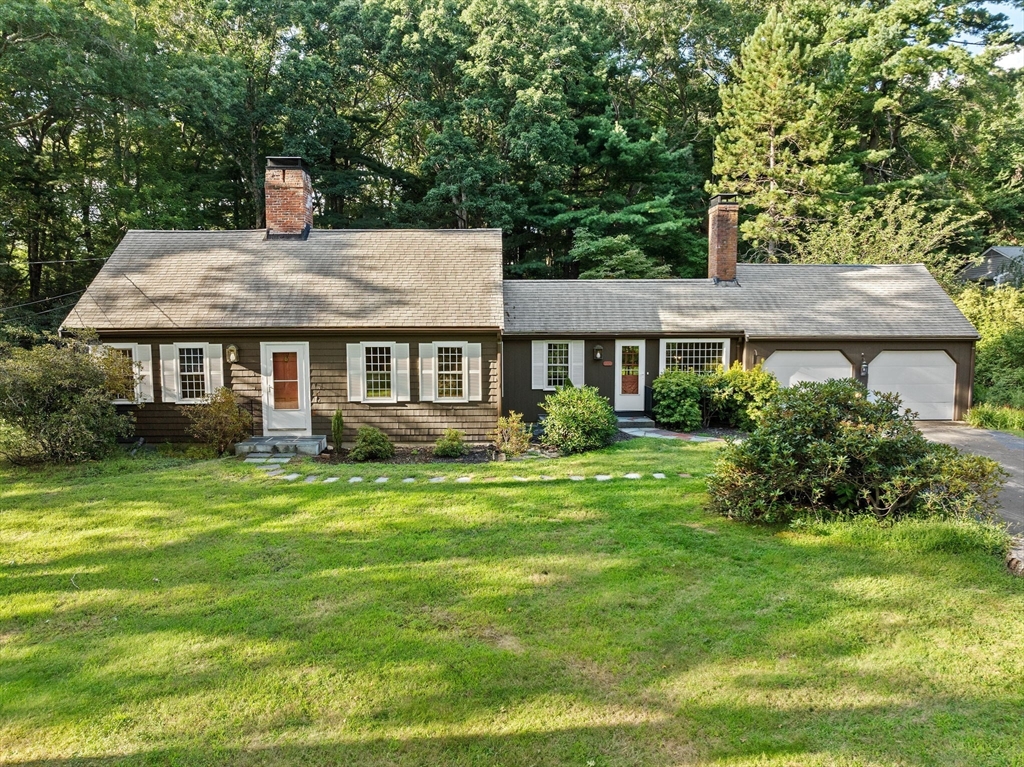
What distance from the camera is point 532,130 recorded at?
22.4 metres

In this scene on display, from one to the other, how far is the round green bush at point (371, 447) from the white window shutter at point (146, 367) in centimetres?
466

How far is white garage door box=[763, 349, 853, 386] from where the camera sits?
556 inches

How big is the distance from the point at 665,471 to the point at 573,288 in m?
8.28

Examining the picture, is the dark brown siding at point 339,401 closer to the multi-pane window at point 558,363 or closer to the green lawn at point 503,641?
the multi-pane window at point 558,363

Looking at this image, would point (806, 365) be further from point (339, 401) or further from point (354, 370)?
point (339, 401)

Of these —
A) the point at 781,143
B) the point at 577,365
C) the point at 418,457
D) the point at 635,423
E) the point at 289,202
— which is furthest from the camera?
the point at 781,143

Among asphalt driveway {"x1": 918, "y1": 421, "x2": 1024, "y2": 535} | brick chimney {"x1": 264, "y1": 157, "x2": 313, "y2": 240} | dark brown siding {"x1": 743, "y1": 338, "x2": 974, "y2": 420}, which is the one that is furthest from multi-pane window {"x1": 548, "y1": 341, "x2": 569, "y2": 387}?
asphalt driveway {"x1": 918, "y1": 421, "x2": 1024, "y2": 535}

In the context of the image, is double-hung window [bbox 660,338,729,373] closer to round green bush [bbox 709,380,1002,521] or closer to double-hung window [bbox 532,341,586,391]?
double-hung window [bbox 532,341,586,391]

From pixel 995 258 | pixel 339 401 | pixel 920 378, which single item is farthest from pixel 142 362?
pixel 995 258

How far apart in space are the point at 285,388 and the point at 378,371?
197 centimetres

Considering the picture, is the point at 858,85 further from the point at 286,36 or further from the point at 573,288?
the point at 286,36

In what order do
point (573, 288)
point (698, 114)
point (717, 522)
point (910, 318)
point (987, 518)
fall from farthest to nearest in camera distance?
point (698, 114)
point (573, 288)
point (910, 318)
point (717, 522)
point (987, 518)

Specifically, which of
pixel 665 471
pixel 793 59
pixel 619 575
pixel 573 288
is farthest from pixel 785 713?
pixel 793 59

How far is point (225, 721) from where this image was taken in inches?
129
